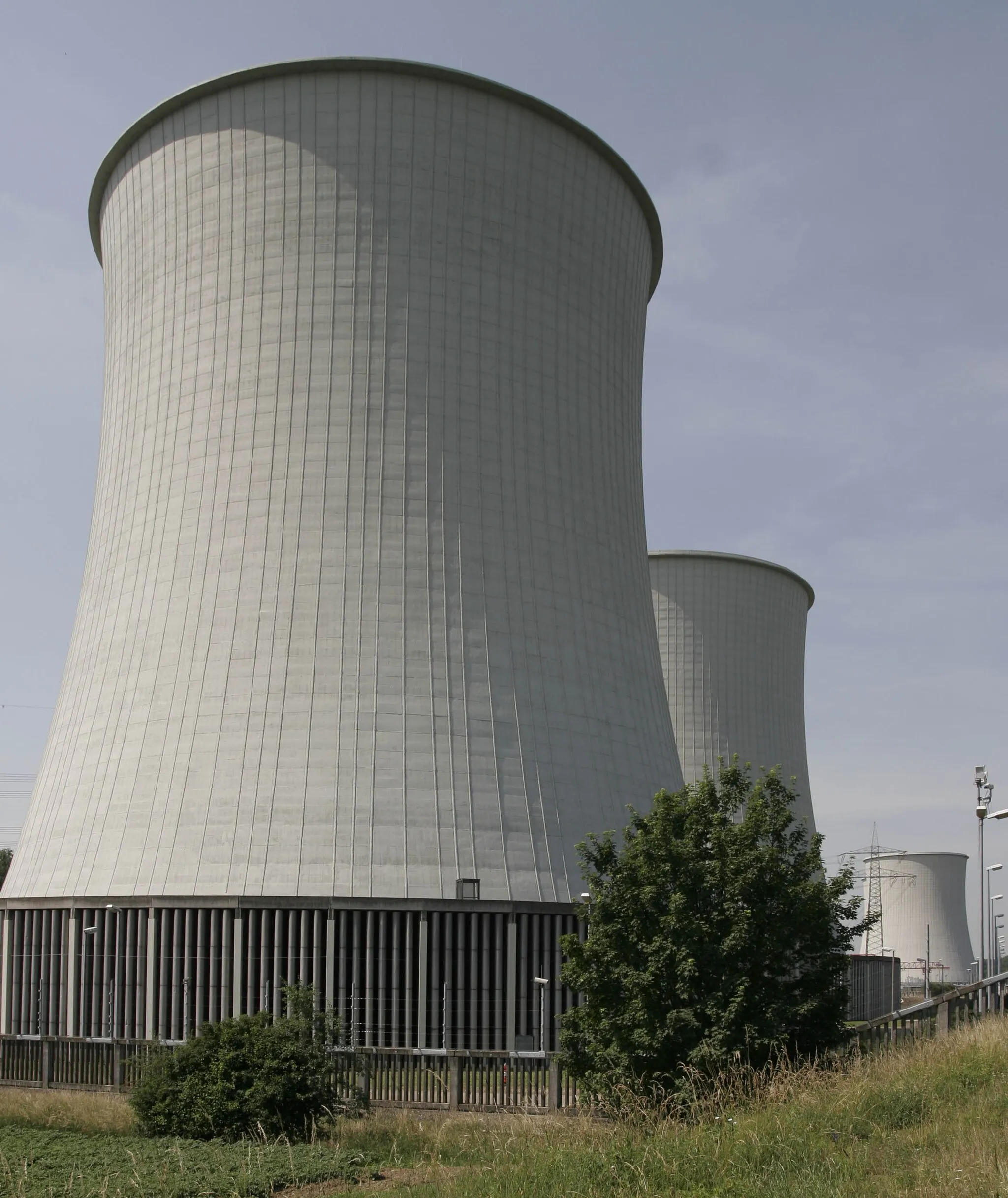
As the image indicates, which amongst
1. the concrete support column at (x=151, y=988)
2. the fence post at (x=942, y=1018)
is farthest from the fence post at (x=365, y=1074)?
the fence post at (x=942, y=1018)

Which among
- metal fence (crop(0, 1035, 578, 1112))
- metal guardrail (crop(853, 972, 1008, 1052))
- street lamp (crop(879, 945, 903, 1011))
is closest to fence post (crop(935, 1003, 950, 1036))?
metal guardrail (crop(853, 972, 1008, 1052))

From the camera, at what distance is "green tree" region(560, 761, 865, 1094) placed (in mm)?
10203

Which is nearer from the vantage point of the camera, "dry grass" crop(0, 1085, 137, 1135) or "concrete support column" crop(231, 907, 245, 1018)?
"dry grass" crop(0, 1085, 137, 1135)

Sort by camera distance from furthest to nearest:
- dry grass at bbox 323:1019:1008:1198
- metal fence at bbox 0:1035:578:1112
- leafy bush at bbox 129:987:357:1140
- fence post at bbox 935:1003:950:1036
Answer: metal fence at bbox 0:1035:578:1112 → fence post at bbox 935:1003:950:1036 → leafy bush at bbox 129:987:357:1140 → dry grass at bbox 323:1019:1008:1198

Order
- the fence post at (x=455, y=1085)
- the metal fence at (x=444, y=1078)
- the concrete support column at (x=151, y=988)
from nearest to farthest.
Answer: the metal fence at (x=444, y=1078) < the fence post at (x=455, y=1085) < the concrete support column at (x=151, y=988)

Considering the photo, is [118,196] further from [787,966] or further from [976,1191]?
[976,1191]

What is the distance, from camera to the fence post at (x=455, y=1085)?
12.3 metres

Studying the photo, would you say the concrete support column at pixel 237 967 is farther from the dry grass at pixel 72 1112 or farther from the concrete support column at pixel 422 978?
the concrete support column at pixel 422 978

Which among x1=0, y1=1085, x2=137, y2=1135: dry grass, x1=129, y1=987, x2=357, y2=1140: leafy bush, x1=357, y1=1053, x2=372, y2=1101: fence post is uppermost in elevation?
x1=129, y1=987, x2=357, y2=1140: leafy bush

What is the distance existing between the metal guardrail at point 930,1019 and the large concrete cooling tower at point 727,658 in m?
18.8

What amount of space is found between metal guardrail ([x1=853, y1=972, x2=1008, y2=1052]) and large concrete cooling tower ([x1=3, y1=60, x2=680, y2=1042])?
455 centimetres

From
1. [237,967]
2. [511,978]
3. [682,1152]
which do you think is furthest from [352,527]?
[682,1152]

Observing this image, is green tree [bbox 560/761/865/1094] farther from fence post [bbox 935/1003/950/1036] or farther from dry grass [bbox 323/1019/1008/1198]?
fence post [bbox 935/1003/950/1036]

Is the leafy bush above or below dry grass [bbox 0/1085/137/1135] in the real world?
above
